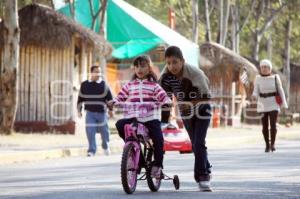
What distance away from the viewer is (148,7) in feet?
238

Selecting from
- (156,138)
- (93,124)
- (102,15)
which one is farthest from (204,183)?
(102,15)

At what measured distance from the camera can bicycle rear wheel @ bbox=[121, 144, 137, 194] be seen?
10.8 metres

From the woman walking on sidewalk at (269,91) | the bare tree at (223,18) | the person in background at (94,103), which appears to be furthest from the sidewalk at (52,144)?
the bare tree at (223,18)

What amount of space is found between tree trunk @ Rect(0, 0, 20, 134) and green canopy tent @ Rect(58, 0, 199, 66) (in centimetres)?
703

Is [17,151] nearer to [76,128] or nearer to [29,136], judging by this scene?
[29,136]

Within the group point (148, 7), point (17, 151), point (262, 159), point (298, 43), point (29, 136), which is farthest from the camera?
point (148, 7)

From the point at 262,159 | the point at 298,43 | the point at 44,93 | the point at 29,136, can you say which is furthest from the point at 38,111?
the point at 298,43

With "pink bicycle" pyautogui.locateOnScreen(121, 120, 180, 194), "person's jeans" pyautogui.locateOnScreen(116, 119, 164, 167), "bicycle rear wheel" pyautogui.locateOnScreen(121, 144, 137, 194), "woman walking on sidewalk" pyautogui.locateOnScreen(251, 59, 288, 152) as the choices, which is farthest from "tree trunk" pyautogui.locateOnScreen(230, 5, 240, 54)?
"bicycle rear wheel" pyautogui.locateOnScreen(121, 144, 137, 194)

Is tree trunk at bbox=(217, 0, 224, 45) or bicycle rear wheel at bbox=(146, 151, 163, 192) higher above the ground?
tree trunk at bbox=(217, 0, 224, 45)

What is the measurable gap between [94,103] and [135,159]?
29.8 feet

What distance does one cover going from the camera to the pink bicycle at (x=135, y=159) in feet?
35.5

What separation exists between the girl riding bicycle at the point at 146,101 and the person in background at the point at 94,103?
829 cm

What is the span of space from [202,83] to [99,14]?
22.4 metres

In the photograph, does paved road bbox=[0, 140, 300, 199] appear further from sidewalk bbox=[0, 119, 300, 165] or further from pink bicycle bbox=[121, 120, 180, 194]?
sidewalk bbox=[0, 119, 300, 165]
